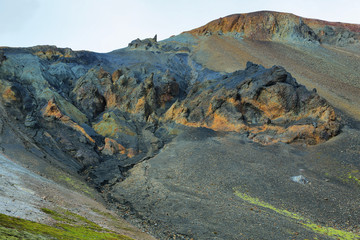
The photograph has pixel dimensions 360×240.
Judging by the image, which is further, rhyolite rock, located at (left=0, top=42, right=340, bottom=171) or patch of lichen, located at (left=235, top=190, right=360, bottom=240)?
rhyolite rock, located at (left=0, top=42, right=340, bottom=171)

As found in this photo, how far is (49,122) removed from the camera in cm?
5312

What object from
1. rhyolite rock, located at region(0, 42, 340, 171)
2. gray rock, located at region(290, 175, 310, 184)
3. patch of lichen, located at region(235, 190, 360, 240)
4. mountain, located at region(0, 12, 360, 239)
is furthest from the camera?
rhyolite rock, located at region(0, 42, 340, 171)

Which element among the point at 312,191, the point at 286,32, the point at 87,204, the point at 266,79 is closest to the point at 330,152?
the point at 312,191

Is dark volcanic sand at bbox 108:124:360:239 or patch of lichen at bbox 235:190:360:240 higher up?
dark volcanic sand at bbox 108:124:360:239

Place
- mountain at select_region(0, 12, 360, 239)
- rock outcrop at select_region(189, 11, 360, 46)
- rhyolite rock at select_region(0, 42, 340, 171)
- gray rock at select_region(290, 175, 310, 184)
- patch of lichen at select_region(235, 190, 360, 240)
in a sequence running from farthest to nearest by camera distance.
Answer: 1. rock outcrop at select_region(189, 11, 360, 46)
2. rhyolite rock at select_region(0, 42, 340, 171)
3. gray rock at select_region(290, 175, 310, 184)
4. mountain at select_region(0, 12, 360, 239)
5. patch of lichen at select_region(235, 190, 360, 240)

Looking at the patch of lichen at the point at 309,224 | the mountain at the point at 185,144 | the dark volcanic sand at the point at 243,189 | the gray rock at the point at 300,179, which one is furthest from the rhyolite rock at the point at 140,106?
the patch of lichen at the point at 309,224

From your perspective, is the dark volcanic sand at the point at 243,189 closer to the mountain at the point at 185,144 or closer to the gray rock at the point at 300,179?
the mountain at the point at 185,144

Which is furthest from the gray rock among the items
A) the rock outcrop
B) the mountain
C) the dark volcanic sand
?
the rock outcrop

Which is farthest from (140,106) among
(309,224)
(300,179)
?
(309,224)

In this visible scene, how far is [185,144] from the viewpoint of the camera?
5156 cm

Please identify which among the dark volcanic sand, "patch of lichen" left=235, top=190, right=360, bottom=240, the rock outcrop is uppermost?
the rock outcrop

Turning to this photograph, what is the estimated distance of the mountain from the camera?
2744 cm

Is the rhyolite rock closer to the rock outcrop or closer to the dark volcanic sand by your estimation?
the dark volcanic sand

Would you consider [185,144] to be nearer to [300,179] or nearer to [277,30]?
[300,179]
